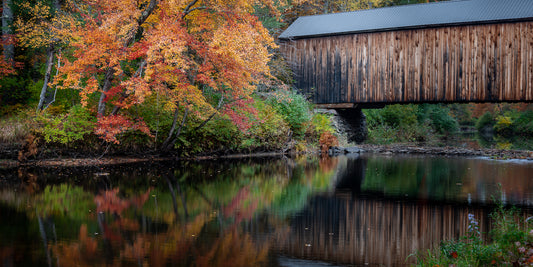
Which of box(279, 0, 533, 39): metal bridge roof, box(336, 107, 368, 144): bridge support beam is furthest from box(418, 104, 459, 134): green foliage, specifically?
box(279, 0, 533, 39): metal bridge roof

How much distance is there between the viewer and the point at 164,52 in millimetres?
12000

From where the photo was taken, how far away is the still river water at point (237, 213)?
17.1ft

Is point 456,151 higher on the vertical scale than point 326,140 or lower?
lower

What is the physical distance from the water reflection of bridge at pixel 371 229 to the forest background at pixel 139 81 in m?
5.79

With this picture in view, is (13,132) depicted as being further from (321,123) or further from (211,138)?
(321,123)

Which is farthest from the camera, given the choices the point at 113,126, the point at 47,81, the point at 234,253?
the point at 47,81

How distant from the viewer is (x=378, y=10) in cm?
2142

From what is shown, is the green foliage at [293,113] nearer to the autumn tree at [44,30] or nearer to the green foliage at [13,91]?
the autumn tree at [44,30]

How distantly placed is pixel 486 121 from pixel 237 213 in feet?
125

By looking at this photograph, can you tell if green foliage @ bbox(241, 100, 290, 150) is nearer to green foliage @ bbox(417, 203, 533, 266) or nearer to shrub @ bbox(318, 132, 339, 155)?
shrub @ bbox(318, 132, 339, 155)

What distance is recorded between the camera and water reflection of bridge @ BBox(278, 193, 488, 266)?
5289mm

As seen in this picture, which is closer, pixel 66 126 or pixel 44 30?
pixel 66 126

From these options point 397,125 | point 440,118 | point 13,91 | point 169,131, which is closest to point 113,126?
point 169,131

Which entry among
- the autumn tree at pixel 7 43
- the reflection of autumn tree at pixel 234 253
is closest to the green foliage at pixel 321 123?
the autumn tree at pixel 7 43
